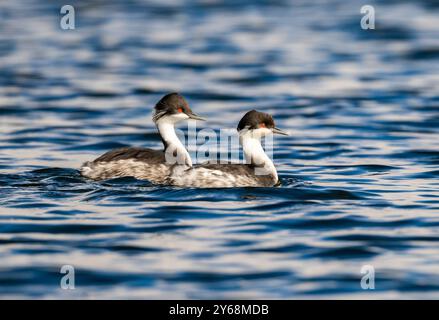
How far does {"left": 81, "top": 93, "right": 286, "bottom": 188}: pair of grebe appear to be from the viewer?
45.4ft

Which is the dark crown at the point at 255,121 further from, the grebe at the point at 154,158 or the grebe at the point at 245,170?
the grebe at the point at 154,158

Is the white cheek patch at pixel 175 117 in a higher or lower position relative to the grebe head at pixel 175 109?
lower

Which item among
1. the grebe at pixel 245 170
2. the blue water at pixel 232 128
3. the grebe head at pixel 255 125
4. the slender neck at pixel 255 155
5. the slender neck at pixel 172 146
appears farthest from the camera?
the slender neck at pixel 172 146

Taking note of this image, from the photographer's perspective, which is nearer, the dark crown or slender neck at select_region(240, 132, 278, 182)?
the dark crown

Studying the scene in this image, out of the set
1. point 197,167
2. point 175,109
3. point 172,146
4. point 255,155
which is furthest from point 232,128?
point 197,167

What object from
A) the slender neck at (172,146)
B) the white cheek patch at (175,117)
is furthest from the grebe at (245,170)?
the white cheek patch at (175,117)

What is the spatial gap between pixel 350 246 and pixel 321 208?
175 centimetres

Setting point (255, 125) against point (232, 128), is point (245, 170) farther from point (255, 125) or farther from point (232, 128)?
point (232, 128)

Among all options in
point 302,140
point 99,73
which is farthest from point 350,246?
point 99,73

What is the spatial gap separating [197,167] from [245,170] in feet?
2.12

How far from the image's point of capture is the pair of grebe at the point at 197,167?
1385 centimetres

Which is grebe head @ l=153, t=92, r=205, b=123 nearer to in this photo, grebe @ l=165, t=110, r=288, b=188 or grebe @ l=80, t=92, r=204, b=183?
grebe @ l=80, t=92, r=204, b=183

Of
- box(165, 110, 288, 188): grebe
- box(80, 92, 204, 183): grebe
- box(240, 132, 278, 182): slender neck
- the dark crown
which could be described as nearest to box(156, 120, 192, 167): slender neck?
box(80, 92, 204, 183): grebe

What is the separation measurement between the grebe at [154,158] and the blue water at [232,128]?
0.17 metres
